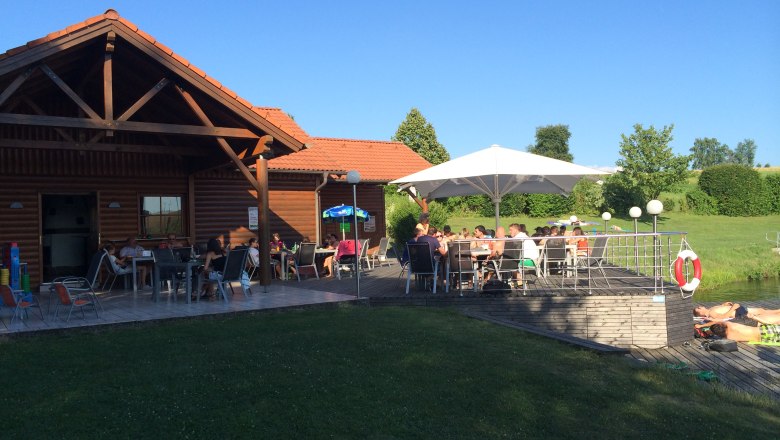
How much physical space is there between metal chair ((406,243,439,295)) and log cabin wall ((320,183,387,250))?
8.64m

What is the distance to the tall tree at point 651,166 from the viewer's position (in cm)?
4031

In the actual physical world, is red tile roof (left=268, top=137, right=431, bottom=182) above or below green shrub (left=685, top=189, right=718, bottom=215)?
A: above

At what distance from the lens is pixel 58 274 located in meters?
13.7

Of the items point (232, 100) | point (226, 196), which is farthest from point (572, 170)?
point (226, 196)

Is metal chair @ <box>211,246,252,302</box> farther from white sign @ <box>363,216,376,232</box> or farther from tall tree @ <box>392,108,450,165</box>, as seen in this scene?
tall tree @ <box>392,108,450,165</box>

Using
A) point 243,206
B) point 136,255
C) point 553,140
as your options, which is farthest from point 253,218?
point 553,140

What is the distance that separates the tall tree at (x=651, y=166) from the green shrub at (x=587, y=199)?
252cm

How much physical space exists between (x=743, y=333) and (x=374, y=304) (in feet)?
18.6

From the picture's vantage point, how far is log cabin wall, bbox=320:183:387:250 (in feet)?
60.3

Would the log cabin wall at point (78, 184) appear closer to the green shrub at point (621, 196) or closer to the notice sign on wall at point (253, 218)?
the notice sign on wall at point (253, 218)

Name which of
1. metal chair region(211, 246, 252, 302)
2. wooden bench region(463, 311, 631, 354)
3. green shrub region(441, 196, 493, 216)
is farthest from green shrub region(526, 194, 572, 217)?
metal chair region(211, 246, 252, 302)

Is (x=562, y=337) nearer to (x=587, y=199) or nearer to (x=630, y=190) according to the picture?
(x=587, y=199)

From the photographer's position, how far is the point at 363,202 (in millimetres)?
19516

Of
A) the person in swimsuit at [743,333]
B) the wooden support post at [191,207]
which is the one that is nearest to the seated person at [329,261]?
the wooden support post at [191,207]
